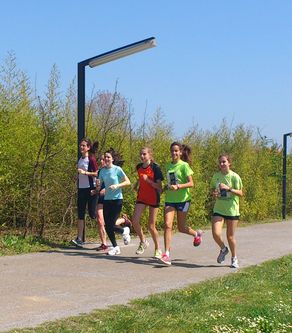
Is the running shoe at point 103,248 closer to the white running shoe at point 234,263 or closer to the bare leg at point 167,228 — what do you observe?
the bare leg at point 167,228

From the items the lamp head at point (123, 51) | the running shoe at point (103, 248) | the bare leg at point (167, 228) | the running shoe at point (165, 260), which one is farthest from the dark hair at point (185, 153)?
the running shoe at point (103, 248)

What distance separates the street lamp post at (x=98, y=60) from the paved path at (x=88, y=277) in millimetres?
2248

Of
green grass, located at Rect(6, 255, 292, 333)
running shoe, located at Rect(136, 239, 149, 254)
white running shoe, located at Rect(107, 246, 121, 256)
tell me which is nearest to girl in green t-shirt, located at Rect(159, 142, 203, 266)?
running shoe, located at Rect(136, 239, 149, 254)

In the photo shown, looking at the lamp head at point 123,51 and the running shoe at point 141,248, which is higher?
the lamp head at point 123,51

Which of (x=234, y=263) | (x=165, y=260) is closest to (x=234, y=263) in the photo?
(x=234, y=263)

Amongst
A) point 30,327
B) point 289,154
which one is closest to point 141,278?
point 30,327

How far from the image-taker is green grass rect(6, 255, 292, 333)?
5.25m

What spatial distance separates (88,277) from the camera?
745 cm

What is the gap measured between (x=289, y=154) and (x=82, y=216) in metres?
13.5

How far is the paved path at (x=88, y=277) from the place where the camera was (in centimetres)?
585

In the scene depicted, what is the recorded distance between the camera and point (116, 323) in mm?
5316

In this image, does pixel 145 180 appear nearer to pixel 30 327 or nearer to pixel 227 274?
pixel 227 274

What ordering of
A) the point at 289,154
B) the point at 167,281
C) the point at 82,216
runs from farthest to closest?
1. the point at 289,154
2. the point at 82,216
3. the point at 167,281

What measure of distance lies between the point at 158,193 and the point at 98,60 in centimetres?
258
